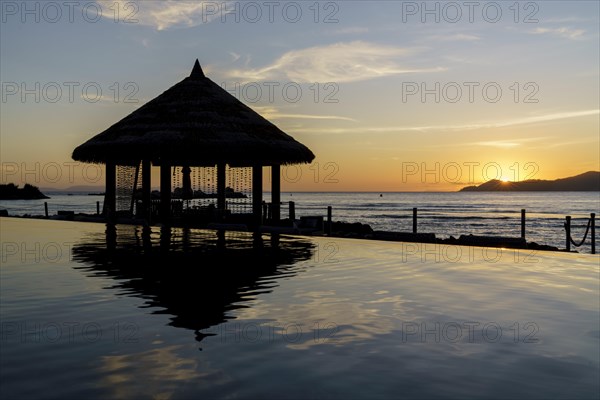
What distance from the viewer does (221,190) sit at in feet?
74.7

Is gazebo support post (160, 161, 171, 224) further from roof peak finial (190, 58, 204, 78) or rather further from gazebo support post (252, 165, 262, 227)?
roof peak finial (190, 58, 204, 78)

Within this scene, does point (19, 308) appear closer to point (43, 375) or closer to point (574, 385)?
point (43, 375)

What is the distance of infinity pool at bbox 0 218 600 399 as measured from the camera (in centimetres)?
456

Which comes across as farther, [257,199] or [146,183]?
[146,183]

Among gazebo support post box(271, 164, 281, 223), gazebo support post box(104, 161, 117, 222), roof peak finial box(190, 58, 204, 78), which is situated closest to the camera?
gazebo support post box(271, 164, 281, 223)

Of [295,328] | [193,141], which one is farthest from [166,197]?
[295,328]

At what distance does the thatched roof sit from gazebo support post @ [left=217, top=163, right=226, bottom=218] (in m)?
0.39

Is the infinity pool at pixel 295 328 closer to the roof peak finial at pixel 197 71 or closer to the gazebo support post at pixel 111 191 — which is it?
the gazebo support post at pixel 111 191

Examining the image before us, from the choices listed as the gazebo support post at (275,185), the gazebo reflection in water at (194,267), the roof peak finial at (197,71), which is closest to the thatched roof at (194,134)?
the roof peak finial at (197,71)

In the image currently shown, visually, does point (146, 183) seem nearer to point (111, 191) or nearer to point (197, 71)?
point (111, 191)

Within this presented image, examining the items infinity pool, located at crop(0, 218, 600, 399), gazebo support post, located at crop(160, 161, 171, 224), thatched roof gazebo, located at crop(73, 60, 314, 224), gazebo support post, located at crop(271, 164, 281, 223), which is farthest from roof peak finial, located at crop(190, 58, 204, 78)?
infinity pool, located at crop(0, 218, 600, 399)

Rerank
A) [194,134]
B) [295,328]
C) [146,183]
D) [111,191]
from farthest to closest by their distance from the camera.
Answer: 1. [111,191]
2. [146,183]
3. [194,134]
4. [295,328]

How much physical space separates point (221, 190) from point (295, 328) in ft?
55.0

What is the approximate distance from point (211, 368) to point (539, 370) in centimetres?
269
